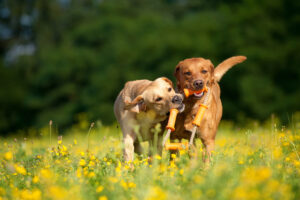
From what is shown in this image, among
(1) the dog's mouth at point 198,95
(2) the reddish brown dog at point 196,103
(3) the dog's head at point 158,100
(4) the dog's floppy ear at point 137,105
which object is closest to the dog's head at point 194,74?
(2) the reddish brown dog at point 196,103

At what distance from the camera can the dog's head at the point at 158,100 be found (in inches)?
191

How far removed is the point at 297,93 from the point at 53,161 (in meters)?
19.1

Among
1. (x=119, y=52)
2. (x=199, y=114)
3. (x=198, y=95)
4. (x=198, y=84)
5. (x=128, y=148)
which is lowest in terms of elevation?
(x=128, y=148)

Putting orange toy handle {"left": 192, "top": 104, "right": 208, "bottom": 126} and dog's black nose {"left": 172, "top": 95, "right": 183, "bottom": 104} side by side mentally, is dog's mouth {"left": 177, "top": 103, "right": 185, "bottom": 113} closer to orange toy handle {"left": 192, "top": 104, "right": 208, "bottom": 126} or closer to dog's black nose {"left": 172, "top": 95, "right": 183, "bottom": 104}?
dog's black nose {"left": 172, "top": 95, "right": 183, "bottom": 104}

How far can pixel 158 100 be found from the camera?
489cm

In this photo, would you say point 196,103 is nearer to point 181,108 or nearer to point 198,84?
point 198,84

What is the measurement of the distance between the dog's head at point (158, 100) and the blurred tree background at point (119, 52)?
16345 millimetres

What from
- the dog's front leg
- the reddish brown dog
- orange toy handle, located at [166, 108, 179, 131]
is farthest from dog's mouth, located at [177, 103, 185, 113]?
the dog's front leg

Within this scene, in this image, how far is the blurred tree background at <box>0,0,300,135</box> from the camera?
22.6 meters

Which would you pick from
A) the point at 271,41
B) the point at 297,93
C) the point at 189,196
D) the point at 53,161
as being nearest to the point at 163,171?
the point at 189,196

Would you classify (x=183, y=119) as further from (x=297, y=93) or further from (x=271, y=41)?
(x=271, y=41)

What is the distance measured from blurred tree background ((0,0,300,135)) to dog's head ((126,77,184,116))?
644 inches

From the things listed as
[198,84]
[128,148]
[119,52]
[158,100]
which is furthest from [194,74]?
[119,52]

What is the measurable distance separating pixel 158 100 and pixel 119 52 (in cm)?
2445
